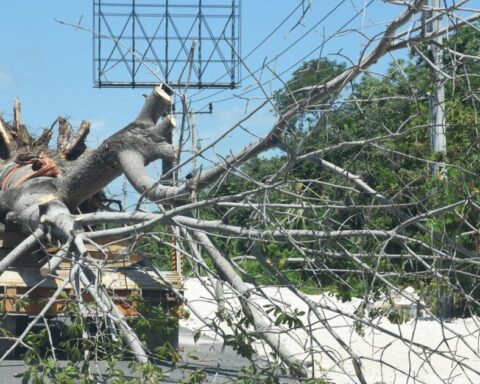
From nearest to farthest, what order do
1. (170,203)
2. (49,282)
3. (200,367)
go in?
(170,203) < (200,367) < (49,282)

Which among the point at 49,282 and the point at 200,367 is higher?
the point at 49,282

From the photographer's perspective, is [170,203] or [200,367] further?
[200,367]

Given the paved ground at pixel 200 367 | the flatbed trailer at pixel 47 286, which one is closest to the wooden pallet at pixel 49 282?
the flatbed trailer at pixel 47 286

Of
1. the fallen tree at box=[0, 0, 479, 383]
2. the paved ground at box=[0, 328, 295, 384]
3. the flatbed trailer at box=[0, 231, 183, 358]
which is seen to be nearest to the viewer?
the fallen tree at box=[0, 0, 479, 383]

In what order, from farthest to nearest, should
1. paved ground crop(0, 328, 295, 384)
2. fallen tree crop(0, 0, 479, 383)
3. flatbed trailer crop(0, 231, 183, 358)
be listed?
flatbed trailer crop(0, 231, 183, 358), paved ground crop(0, 328, 295, 384), fallen tree crop(0, 0, 479, 383)

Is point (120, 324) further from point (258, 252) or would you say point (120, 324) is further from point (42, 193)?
point (42, 193)

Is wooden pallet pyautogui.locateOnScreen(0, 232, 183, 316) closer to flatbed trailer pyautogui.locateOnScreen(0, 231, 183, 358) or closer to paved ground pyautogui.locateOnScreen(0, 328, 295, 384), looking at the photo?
flatbed trailer pyautogui.locateOnScreen(0, 231, 183, 358)

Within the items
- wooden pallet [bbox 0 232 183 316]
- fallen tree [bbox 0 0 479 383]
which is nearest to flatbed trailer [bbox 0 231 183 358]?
wooden pallet [bbox 0 232 183 316]

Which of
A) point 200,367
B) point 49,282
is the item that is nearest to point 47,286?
point 49,282

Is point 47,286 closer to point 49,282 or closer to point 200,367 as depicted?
A: point 49,282

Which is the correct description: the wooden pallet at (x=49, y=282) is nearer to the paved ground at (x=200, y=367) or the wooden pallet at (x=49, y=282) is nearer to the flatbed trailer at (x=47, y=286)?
the flatbed trailer at (x=47, y=286)

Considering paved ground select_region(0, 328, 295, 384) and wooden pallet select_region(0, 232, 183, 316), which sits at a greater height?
wooden pallet select_region(0, 232, 183, 316)

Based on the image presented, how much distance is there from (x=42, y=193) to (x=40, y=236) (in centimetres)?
106

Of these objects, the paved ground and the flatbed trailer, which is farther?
the flatbed trailer
